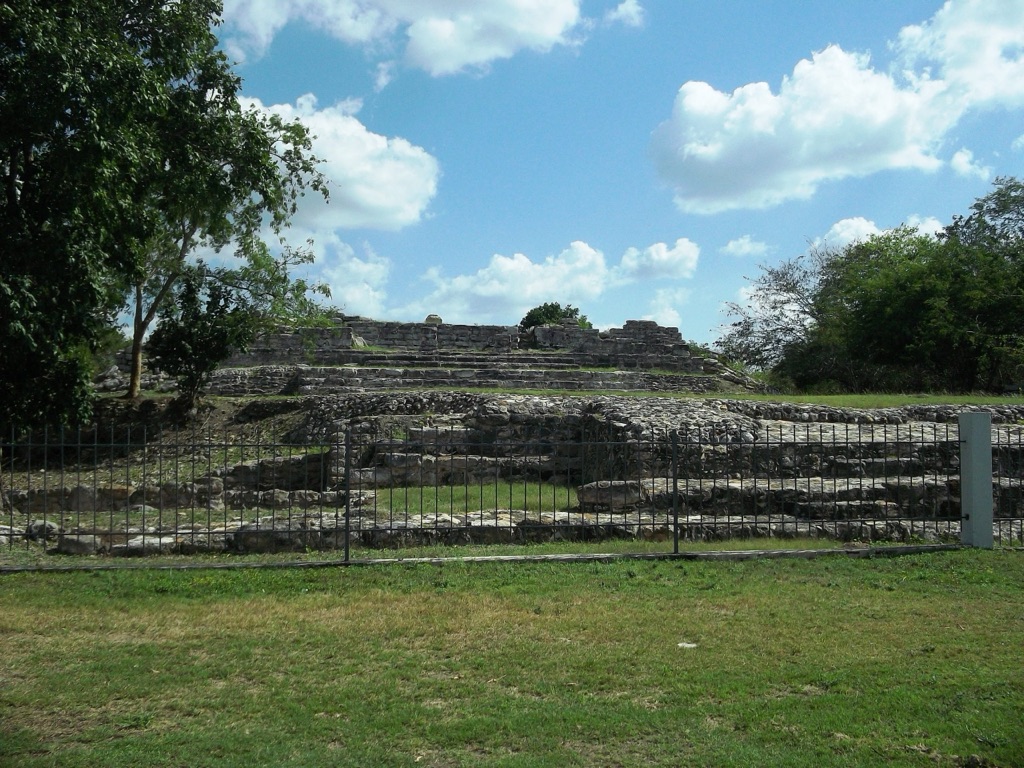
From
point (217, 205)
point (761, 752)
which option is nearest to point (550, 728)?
point (761, 752)

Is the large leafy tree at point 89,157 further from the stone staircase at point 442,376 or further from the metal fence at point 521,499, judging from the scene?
the stone staircase at point 442,376

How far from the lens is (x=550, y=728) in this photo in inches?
158

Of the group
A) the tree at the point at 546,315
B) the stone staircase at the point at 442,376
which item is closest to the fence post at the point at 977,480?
the stone staircase at the point at 442,376

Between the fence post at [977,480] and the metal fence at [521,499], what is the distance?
0.26m

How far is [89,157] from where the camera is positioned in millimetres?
7926

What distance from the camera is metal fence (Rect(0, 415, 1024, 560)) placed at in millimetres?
8211

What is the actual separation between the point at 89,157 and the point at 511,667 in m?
6.26

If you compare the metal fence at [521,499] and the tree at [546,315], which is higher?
the tree at [546,315]

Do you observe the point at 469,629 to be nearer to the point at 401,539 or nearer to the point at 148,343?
the point at 401,539

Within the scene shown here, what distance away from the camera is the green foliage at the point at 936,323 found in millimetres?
18812

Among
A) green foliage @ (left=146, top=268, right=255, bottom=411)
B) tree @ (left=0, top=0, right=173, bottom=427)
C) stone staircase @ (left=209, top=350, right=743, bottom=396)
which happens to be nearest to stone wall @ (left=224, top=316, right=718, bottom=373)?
stone staircase @ (left=209, top=350, right=743, bottom=396)

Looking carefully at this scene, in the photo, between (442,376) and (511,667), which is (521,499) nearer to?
(511,667)

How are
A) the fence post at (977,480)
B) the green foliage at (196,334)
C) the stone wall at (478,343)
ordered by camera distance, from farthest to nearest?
the stone wall at (478,343) < the green foliage at (196,334) < the fence post at (977,480)

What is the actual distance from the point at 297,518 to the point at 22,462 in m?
9.48
